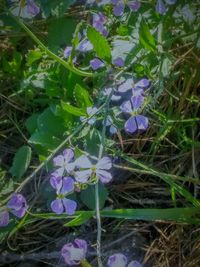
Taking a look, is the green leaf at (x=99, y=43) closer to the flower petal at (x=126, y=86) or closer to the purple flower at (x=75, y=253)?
the flower petal at (x=126, y=86)

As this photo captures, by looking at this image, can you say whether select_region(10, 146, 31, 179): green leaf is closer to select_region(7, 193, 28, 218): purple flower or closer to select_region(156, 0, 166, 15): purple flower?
select_region(7, 193, 28, 218): purple flower

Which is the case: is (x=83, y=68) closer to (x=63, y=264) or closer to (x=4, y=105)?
(x=4, y=105)

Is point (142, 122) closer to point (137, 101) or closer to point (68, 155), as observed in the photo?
point (137, 101)

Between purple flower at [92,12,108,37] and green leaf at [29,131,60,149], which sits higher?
purple flower at [92,12,108,37]

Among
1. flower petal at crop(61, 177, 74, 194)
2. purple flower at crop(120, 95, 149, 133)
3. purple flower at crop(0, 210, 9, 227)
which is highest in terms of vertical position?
purple flower at crop(120, 95, 149, 133)

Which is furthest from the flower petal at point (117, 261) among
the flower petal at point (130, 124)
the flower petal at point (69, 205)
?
the flower petal at point (130, 124)

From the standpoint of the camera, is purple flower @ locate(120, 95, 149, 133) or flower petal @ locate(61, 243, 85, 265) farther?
purple flower @ locate(120, 95, 149, 133)

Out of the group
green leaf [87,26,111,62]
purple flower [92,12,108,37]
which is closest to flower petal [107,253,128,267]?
green leaf [87,26,111,62]
